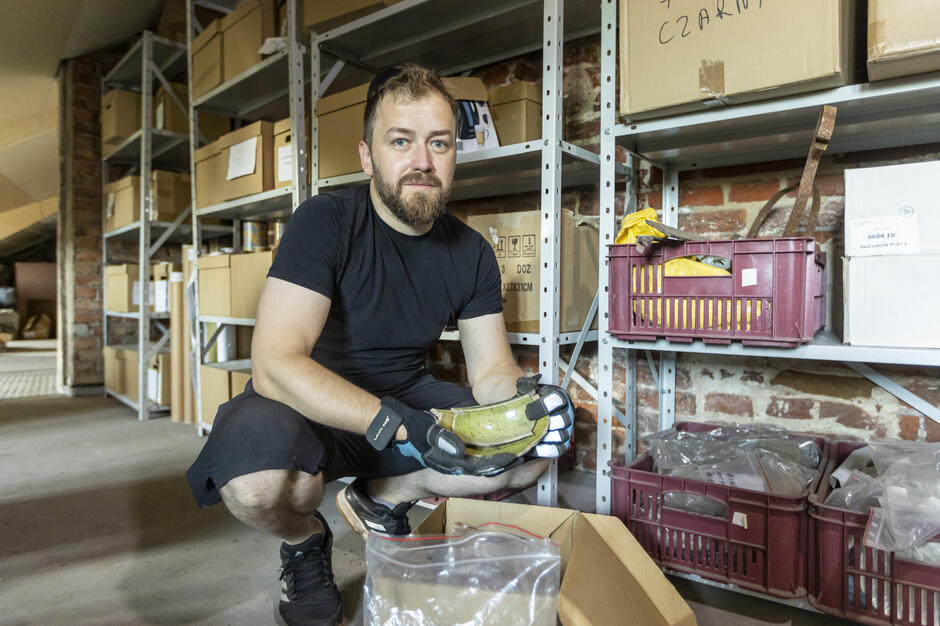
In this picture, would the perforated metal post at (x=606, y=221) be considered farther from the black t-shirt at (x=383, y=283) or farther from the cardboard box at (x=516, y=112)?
the cardboard box at (x=516, y=112)

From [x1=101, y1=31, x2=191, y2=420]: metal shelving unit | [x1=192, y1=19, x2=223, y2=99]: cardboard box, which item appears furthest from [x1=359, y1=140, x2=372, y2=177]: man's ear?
[x1=101, y1=31, x2=191, y2=420]: metal shelving unit

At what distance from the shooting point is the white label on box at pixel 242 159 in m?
2.62

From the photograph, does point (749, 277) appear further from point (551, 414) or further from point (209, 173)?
point (209, 173)

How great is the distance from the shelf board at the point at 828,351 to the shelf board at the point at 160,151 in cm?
339

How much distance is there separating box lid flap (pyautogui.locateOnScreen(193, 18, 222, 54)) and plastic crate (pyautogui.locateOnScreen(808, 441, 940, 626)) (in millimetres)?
3055

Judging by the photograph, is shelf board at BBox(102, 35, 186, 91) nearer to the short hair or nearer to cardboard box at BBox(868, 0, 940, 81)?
the short hair

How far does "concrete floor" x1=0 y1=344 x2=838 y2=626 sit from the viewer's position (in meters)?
1.37

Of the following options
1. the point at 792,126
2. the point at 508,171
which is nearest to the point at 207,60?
the point at 508,171

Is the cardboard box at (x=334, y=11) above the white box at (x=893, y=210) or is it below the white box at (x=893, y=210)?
above

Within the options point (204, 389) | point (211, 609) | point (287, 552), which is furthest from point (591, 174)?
point (204, 389)

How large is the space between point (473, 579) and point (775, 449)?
3.27 ft

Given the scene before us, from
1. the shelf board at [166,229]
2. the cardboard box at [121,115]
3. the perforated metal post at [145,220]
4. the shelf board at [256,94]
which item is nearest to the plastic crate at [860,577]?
the shelf board at [256,94]

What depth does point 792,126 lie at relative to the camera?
56.7 inches

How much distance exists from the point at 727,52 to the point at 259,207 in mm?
2298
